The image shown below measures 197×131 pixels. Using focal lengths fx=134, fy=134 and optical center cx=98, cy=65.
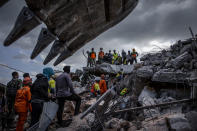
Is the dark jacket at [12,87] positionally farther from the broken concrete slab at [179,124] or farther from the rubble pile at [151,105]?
the broken concrete slab at [179,124]

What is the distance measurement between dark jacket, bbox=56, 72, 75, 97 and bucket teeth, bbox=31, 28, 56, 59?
2.64 meters

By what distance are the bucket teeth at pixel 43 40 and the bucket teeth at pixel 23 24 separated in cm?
11

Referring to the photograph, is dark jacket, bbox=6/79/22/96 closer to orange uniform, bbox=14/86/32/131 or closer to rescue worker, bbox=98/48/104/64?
orange uniform, bbox=14/86/32/131

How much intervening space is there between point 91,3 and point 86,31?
10.5 inches

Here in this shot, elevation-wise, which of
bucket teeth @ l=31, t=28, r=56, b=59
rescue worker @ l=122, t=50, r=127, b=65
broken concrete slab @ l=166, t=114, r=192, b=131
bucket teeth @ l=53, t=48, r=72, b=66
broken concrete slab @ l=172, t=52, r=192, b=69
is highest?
rescue worker @ l=122, t=50, r=127, b=65

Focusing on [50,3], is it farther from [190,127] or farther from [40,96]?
[190,127]

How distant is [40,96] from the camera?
11.0 feet

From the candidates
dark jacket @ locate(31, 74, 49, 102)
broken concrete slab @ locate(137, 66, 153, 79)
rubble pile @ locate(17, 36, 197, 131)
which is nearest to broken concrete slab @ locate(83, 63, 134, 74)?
rubble pile @ locate(17, 36, 197, 131)

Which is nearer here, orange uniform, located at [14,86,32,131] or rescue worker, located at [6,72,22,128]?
orange uniform, located at [14,86,32,131]

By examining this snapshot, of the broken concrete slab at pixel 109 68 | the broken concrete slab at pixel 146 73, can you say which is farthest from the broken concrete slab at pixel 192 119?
the broken concrete slab at pixel 109 68

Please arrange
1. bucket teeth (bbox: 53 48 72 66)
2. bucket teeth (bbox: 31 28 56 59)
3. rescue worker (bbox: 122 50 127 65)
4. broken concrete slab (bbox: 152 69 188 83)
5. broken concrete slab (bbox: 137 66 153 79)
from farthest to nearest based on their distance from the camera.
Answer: rescue worker (bbox: 122 50 127 65) < broken concrete slab (bbox: 137 66 153 79) < broken concrete slab (bbox: 152 69 188 83) < bucket teeth (bbox: 53 48 72 66) < bucket teeth (bbox: 31 28 56 59)

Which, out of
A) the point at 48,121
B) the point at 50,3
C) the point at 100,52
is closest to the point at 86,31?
the point at 50,3

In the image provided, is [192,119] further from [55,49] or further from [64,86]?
[55,49]

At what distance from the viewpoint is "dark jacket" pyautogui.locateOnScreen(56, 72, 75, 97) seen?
3.55m
